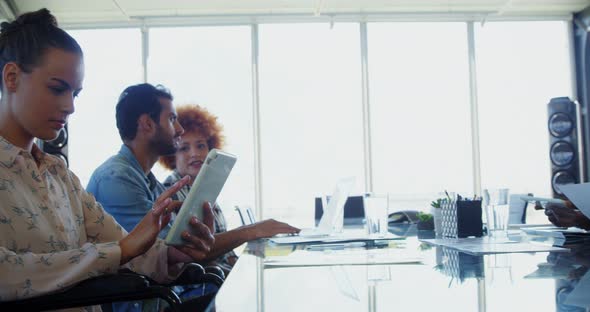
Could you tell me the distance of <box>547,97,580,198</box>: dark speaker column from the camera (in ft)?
22.9

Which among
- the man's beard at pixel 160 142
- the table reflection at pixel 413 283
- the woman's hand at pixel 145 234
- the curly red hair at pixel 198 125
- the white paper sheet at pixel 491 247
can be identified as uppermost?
the curly red hair at pixel 198 125

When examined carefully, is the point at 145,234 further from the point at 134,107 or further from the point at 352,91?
the point at 352,91

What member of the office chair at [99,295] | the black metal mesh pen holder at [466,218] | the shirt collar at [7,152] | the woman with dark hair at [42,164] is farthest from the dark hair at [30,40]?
the black metal mesh pen holder at [466,218]

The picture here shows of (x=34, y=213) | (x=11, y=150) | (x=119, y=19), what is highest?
(x=119, y=19)

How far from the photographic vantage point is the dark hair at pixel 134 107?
2604 mm

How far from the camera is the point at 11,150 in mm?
1488

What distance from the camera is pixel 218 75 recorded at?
24.5 ft

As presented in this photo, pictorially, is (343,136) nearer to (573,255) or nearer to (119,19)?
(119,19)

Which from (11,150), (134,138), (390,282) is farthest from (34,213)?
(134,138)

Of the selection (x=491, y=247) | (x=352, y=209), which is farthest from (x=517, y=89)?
(x=491, y=247)

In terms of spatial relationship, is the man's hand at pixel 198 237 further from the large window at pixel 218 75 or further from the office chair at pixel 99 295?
the large window at pixel 218 75

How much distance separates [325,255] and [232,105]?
5.93 meters

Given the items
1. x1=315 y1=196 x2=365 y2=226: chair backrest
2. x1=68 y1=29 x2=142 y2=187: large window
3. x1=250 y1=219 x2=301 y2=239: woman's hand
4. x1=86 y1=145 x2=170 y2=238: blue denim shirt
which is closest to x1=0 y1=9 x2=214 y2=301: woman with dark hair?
x1=86 y1=145 x2=170 y2=238: blue denim shirt

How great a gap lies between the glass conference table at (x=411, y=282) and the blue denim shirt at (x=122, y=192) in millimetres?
743
